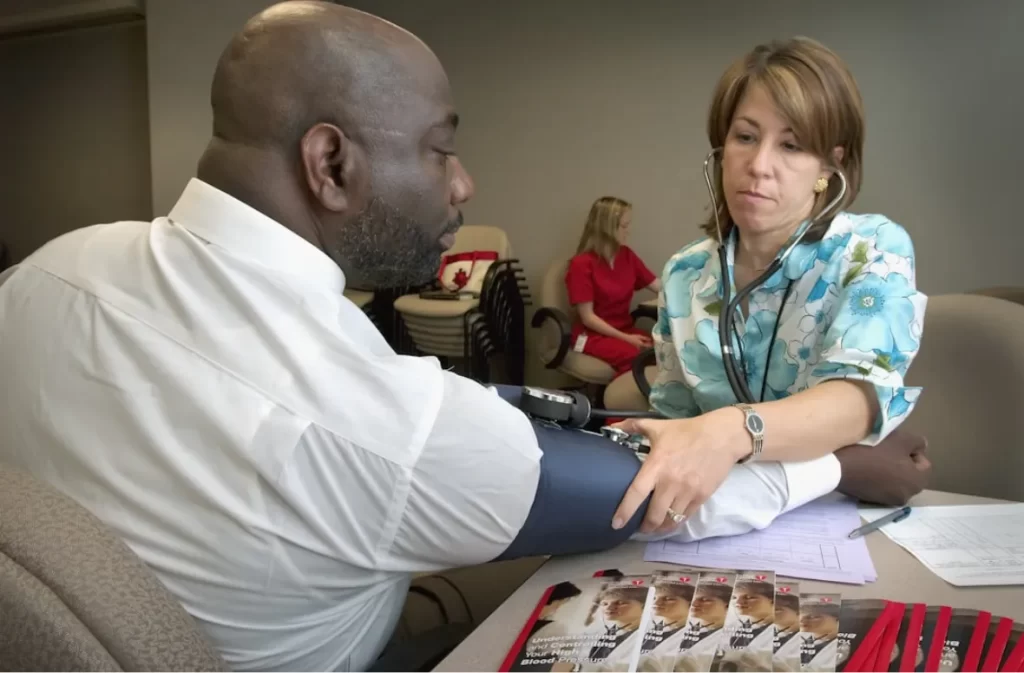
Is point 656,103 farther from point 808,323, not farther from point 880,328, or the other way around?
point 880,328

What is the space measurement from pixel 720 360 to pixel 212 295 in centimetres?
83

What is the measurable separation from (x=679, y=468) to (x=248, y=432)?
1.52 ft

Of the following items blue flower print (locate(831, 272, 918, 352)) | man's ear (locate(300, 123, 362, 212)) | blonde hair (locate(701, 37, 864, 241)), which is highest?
blonde hair (locate(701, 37, 864, 241))

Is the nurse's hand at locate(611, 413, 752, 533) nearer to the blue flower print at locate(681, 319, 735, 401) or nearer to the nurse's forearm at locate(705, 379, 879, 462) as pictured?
the nurse's forearm at locate(705, 379, 879, 462)

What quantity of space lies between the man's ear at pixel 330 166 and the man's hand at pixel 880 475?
711mm

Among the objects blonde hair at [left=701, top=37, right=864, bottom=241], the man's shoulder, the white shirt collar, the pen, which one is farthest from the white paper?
the man's shoulder

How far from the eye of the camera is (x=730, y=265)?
1280mm

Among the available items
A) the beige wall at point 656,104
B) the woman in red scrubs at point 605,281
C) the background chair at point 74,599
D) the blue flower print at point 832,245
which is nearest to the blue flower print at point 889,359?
Result: the blue flower print at point 832,245

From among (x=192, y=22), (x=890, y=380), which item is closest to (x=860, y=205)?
(x=890, y=380)

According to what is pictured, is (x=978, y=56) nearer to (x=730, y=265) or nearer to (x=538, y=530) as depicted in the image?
(x=730, y=265)

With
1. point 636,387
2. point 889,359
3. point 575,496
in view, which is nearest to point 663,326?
point 889,359

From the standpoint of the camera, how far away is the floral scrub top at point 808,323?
3.28 ft

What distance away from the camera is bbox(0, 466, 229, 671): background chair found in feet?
1.54

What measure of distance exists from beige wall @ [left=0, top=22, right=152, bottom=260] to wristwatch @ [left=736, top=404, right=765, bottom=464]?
467cm
